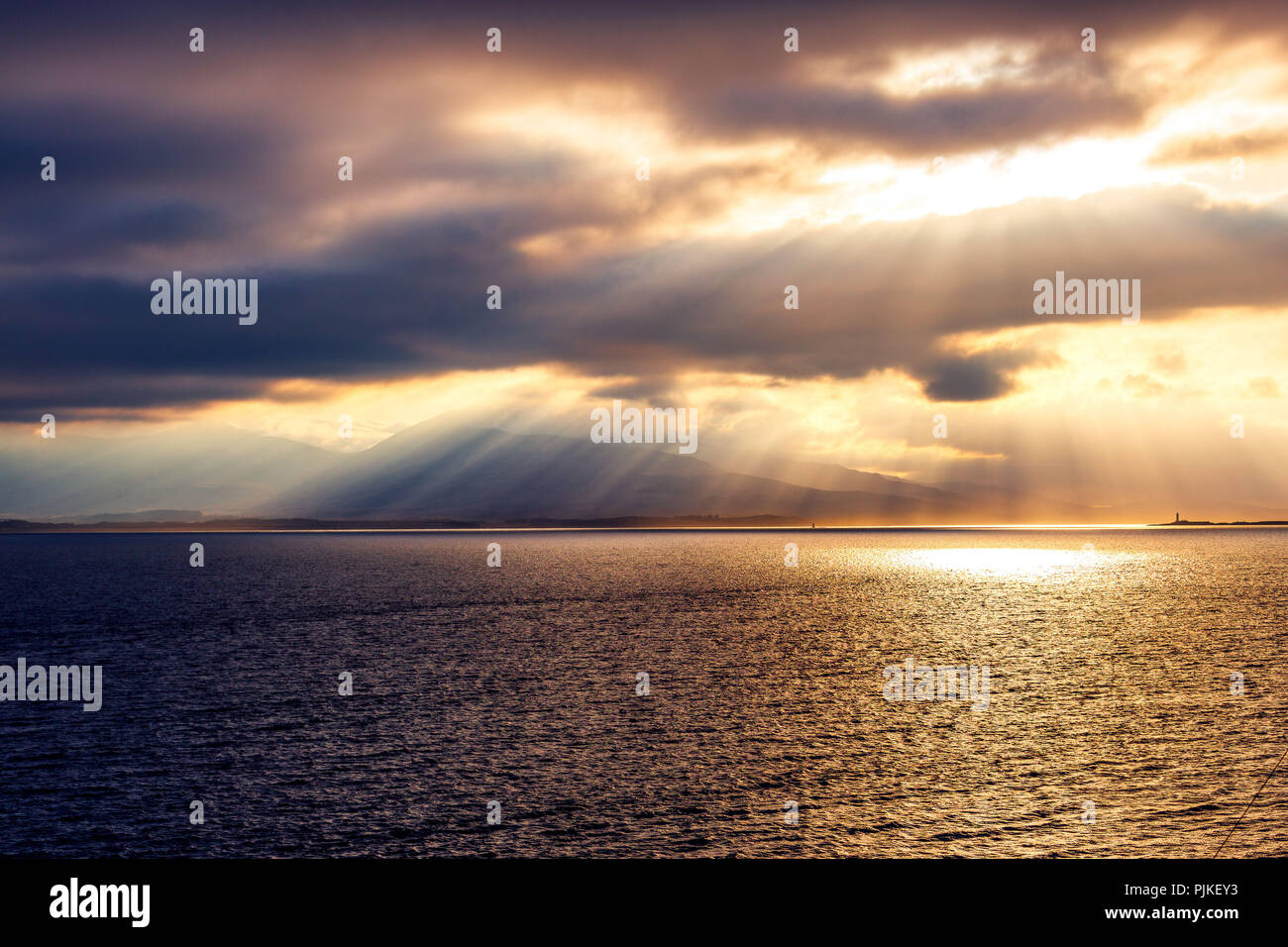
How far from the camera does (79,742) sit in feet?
195

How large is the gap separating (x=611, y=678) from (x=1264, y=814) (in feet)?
166

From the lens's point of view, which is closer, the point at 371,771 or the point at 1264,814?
the point at 1264,814

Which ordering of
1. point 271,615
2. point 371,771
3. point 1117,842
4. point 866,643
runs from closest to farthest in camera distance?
point 1117,842
point 371,771
point 866,643
point 271,615

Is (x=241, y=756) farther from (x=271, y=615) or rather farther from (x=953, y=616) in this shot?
(x=953, y=616)

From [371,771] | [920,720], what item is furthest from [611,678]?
[371,771]

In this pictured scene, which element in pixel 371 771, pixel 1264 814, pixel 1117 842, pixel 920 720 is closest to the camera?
pixel 1117 842

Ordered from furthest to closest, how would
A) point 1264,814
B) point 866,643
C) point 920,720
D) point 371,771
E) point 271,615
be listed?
point 271,615 → point 866,643 → point 920,720 → point 371,771 → point 1264,814

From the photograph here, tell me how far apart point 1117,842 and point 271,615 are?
129376 millimetres

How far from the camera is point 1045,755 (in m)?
56.2
